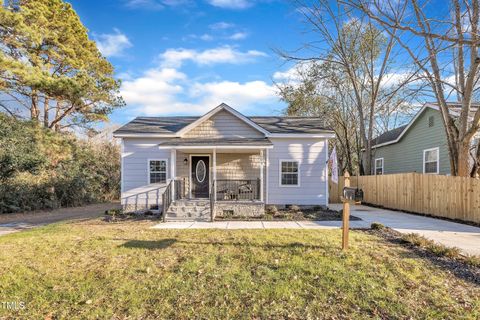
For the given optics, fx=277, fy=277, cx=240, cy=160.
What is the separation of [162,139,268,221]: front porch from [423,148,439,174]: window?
9002 millimetres

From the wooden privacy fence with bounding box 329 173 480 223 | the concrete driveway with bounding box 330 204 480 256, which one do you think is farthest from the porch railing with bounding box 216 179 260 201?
the wooden privacy fence with bounding box 329 173 480 223

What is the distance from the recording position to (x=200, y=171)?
1252 cm

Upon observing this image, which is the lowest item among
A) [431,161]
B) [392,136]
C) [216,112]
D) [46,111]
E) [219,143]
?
[431,161]

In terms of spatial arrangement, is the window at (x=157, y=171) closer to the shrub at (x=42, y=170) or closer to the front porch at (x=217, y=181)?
the front porch at (x=217, y=181)

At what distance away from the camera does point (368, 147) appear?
60.1 feet

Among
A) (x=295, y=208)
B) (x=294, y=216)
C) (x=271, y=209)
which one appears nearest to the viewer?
(x=294, y=216)

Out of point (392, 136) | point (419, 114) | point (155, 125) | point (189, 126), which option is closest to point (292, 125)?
point (189, 126)

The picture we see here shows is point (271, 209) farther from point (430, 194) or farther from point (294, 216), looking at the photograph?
point (430, 194)

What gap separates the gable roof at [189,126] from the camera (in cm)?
1198

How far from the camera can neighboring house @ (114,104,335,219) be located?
11.9 m

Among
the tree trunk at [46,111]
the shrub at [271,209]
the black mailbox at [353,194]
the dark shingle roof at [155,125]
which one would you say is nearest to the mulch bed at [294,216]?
the shrub at [271,209]

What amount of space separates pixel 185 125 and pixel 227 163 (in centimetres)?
282

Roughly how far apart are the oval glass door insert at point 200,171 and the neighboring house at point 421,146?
1141 centimetres

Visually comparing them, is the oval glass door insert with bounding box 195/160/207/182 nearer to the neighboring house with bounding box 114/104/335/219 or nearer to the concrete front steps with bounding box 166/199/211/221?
the neighboring house with bounding box 114/104/335/219
